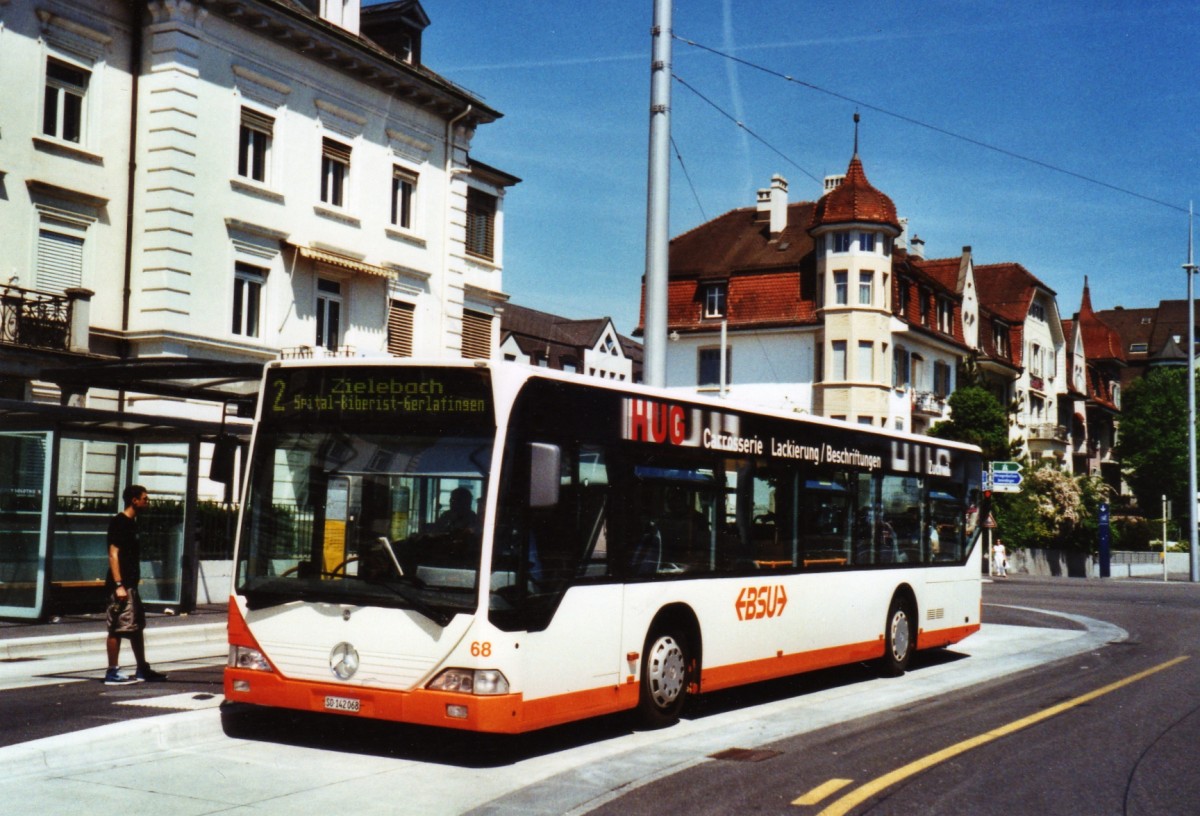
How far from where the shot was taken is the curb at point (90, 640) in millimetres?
14508

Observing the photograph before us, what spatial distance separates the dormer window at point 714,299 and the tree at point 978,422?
12.4 meters

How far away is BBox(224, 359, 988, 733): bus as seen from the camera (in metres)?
8.88

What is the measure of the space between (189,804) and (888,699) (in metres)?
7.86

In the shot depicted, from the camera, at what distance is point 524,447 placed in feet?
29.8

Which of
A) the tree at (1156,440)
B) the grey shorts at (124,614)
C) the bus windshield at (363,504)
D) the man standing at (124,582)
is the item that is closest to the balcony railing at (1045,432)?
the tree at (1156,440)

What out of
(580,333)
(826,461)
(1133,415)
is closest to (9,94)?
(826,461)

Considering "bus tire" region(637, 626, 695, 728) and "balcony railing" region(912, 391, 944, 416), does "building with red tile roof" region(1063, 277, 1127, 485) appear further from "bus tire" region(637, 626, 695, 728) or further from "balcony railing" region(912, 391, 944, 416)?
"bus tire" region(637, 626, 695, 728)

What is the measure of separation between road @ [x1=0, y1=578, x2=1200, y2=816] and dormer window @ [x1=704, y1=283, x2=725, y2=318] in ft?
154

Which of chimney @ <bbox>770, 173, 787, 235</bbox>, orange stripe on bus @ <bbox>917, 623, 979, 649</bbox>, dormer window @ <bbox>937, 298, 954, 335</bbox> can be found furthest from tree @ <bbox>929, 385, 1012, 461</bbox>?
orange stripe on bus @ <bbox>917, 623, 979, 649</bbox>

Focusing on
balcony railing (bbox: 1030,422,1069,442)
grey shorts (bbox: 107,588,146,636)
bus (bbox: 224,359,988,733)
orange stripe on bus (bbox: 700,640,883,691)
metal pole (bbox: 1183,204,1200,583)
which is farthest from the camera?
balcony railing (bbox: 1030,422,1069,442)

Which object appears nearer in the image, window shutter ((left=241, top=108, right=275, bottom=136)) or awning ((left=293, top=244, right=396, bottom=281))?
window shutter ((left=241, top=108, right=275, bottom=136))

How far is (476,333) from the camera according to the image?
35.8 m

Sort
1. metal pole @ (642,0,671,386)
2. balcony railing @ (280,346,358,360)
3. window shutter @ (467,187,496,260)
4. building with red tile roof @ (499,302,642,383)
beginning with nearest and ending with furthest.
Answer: metal pole @ (642,0,671,386) < balcony railing @ (280,346,358,360) < window shutter @ (467,187,496,260) < building with red tile roof @ (499,302,642,383)

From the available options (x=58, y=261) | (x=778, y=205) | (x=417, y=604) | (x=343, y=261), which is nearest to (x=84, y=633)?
(x=417, y=604)
